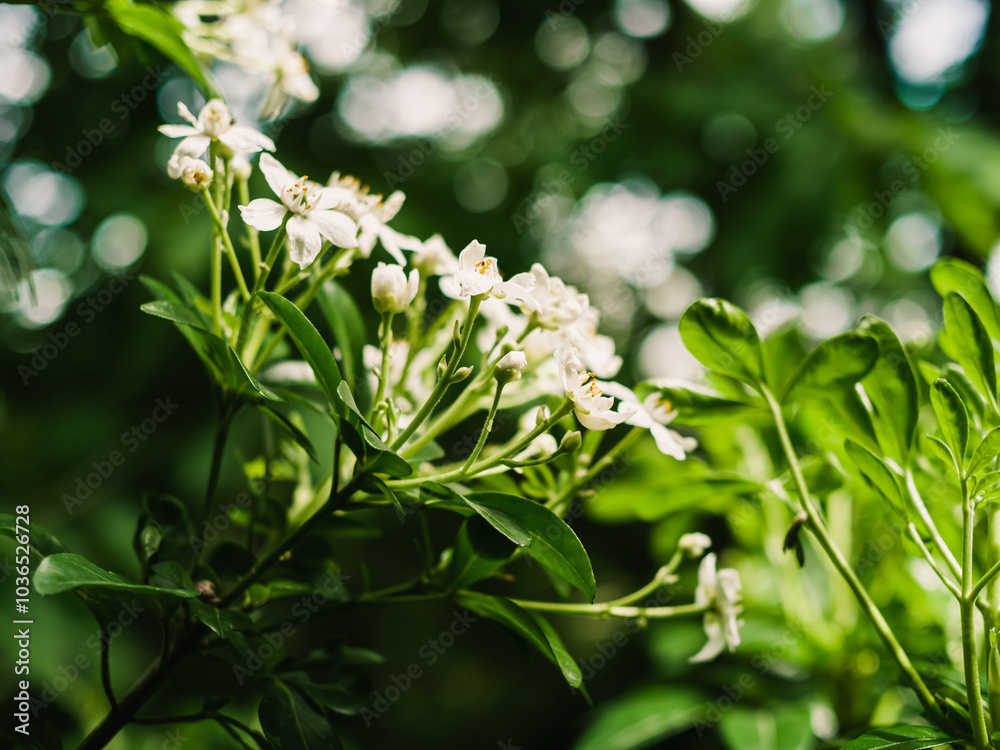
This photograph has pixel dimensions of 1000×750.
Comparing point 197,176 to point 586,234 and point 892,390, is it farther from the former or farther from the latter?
point 586,234

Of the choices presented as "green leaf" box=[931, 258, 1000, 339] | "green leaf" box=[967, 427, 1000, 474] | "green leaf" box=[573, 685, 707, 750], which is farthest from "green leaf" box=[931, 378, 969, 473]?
"green leaf" box=[573, 685, 707, 750]

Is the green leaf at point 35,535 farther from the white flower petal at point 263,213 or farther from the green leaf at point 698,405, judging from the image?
the green leaf at point 698,405

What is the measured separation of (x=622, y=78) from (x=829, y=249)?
1.16m

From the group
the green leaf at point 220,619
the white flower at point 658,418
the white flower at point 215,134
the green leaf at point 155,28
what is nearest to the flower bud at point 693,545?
the white flower at point 658,418

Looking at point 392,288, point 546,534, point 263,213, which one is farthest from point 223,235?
point 546,534

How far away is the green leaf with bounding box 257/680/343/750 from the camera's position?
50cm

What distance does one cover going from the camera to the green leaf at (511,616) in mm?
499

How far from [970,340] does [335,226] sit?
0.51 meters

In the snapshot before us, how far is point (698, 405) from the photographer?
678 millimetres

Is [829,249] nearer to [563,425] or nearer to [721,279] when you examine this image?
[721,279]

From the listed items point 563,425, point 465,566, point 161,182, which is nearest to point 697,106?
point 161,182

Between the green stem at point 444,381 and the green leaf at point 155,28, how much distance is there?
39cm

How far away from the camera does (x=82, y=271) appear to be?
7.26 feet

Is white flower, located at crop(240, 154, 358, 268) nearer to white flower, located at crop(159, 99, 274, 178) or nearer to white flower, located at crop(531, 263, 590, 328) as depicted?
white flower, located at crop(159, 99, 274, 178)
